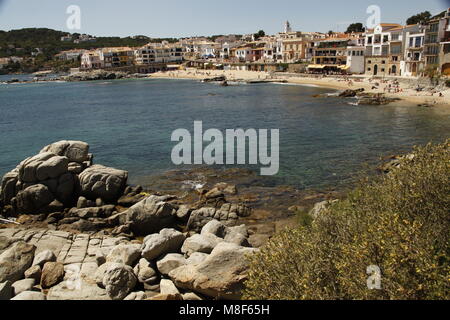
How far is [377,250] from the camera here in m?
8.61

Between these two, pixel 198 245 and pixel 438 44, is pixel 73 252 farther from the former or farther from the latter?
pixel 438 44

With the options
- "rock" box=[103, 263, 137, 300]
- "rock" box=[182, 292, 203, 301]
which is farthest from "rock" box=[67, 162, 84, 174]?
"rock" box=[182, 292, 203, 301]

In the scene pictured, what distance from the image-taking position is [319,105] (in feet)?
207

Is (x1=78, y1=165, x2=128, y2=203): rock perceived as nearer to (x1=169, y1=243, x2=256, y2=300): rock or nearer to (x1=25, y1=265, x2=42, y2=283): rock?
(x1=25, y1=265, x2=42, y2=283): rock

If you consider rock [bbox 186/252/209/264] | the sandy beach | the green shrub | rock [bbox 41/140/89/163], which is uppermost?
the sandy beach

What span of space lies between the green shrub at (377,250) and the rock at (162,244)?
6.29 meters

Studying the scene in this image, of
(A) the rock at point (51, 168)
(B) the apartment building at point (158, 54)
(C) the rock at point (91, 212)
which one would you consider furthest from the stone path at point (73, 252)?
(B) the apartment building at point (158, 54)

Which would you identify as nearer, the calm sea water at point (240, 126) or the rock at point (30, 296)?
the rock at point (30, 296)

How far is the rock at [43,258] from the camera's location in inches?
608

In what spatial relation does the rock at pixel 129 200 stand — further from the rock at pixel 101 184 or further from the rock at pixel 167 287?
the rock at pixel 167 287

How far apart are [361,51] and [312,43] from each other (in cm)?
3304

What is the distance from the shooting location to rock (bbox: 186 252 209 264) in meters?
14.3

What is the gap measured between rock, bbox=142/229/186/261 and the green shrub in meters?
6.29
